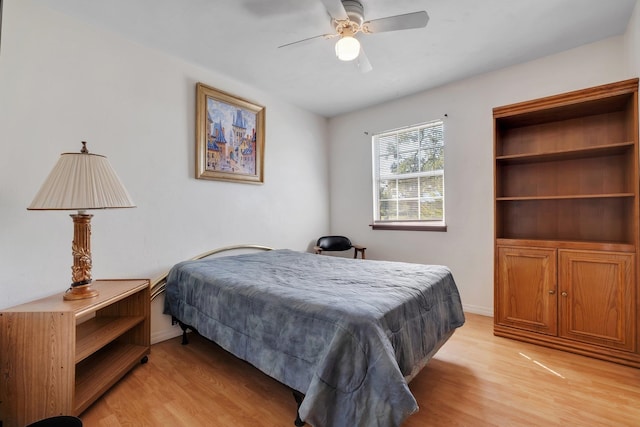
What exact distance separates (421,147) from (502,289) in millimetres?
1827

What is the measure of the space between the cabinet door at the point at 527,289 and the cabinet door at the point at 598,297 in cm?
7

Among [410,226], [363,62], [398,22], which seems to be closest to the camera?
[398,22]

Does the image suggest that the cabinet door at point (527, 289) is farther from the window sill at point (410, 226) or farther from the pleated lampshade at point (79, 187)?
the pleated lampshade at point (79, 187)

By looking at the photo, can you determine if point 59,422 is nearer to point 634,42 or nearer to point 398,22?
point 398,22

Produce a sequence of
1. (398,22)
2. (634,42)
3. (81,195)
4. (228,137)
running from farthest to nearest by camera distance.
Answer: (228,137) < (634,42) < (398,22) < (81,195)

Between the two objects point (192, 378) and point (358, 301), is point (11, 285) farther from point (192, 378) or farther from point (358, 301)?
point (358, 301)

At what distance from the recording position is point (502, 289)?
2594 mm

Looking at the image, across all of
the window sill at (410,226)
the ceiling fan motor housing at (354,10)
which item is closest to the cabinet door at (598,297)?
the window sill at (410,226)

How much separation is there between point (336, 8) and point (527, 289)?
8.74ft

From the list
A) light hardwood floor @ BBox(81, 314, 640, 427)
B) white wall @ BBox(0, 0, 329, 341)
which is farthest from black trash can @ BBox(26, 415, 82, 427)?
white wall @ BBox(0, 0, 329, 341)

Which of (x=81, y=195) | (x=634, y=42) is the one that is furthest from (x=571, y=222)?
(x=81, y=195)

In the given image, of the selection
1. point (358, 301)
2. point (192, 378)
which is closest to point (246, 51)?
point (358, 301)

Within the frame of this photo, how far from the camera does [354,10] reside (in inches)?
78.8

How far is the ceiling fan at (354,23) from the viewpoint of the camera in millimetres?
1791
